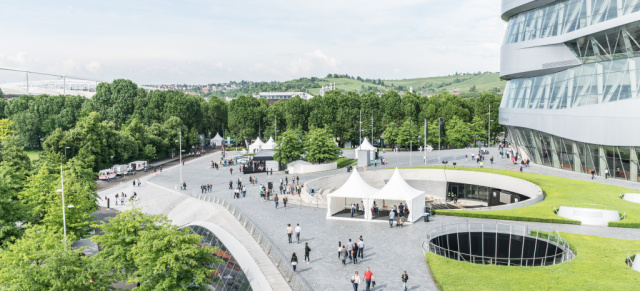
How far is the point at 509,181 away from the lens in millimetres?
47094

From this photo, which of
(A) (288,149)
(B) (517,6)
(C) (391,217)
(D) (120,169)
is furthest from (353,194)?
(D) (120,169)

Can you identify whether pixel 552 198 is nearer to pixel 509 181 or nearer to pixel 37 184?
pixel 509 181

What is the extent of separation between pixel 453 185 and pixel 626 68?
2042cm

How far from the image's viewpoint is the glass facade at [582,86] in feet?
138

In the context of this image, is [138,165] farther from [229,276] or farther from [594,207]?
[594,207]

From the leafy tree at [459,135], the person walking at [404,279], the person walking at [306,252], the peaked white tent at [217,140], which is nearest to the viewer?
the person walking at [404,279]

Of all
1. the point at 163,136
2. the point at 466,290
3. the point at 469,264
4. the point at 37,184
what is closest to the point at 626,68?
the point at 469,264

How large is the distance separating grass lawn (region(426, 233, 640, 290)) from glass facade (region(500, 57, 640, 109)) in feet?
80.3

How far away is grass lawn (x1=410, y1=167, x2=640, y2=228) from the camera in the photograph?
98.7ft

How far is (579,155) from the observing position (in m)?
48.4

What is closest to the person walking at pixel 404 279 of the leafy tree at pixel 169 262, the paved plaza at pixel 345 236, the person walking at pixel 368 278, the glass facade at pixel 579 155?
the paved plaza at pixel 345 236

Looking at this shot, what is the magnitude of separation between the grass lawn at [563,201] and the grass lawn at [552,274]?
668cm

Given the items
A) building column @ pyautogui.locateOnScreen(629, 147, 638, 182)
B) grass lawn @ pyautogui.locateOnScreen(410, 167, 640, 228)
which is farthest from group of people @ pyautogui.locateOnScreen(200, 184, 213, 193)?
building column @ pyautogui.locateOnScreen(629, 147, 638, 182)

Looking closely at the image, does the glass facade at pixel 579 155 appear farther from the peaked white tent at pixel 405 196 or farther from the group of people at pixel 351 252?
the group of people at pixel 351 252
